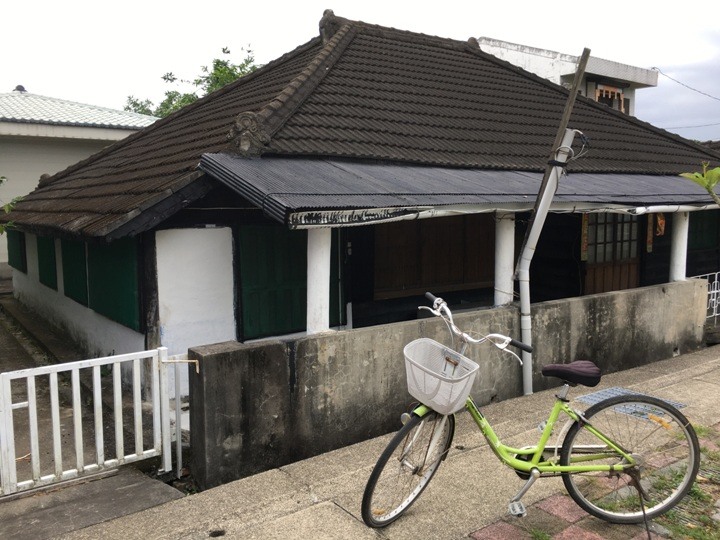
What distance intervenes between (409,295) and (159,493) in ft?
17.0

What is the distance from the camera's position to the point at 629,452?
3605 millimetres

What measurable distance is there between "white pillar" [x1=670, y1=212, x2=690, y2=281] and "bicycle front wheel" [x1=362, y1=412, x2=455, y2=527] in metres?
6.80

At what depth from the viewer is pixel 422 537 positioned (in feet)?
11.6

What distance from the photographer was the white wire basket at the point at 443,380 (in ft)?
10.9

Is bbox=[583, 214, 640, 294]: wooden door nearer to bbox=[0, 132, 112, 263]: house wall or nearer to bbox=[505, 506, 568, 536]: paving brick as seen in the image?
bbox=[505, 506, 568, 536]: paving brick

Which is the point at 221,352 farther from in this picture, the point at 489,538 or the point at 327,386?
the point at 489,538

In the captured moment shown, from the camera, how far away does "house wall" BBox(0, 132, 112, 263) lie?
15469 mm

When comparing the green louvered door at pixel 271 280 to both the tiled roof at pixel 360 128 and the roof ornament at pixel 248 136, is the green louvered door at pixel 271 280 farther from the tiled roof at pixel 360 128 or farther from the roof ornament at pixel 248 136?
the tiled roof at pixel 360 128

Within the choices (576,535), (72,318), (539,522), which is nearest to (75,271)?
(72,318)

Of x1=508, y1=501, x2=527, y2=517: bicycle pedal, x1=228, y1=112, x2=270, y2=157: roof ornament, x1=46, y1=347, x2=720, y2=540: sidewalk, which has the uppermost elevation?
x1=228, y1=112, x2=270, y2=157: roof ornament

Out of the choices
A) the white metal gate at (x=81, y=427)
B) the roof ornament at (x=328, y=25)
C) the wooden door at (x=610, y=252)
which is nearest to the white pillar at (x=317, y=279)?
the white metal gate at (x=81, y=427)

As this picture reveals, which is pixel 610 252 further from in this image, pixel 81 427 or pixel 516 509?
pixel 81 427

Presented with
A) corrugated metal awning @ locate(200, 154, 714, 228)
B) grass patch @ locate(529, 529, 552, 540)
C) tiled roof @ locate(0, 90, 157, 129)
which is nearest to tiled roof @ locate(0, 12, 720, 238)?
corrugated metal awning @ locate(200, 154, 714, 228)

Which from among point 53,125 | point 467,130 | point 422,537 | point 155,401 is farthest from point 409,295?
point 53,125
